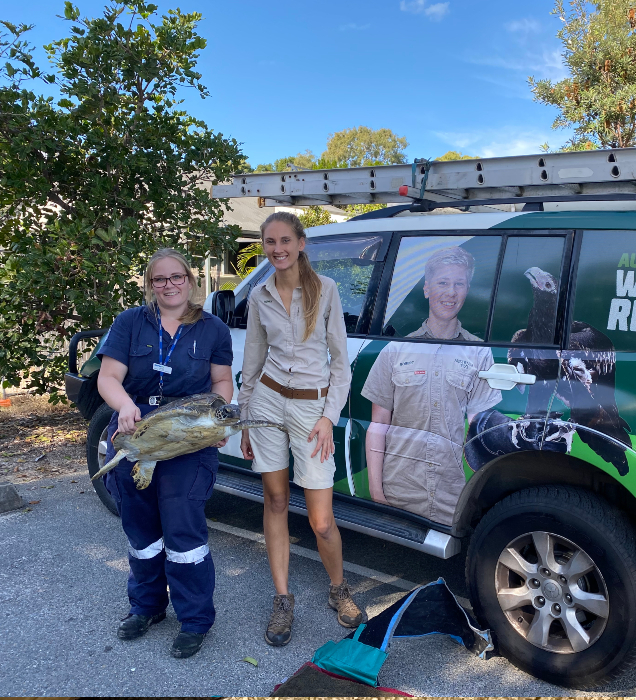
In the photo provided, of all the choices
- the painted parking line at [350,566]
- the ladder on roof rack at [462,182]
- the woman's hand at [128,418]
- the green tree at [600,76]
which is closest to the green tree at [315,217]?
the green tree at [600,76]

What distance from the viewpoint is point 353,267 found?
150 inches

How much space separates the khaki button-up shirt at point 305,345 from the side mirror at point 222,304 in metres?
0.97

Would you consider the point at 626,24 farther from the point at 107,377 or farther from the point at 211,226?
the point at 107,377

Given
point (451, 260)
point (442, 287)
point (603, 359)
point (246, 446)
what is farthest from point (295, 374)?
point (603, 359)

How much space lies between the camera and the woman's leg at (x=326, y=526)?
10.4ft

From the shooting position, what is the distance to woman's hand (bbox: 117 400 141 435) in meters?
2.74

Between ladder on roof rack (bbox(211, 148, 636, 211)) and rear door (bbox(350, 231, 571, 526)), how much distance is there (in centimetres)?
28

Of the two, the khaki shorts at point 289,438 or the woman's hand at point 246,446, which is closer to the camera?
the khaki shorts at point 289,438

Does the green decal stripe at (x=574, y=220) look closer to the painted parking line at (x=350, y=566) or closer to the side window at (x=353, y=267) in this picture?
the side window at (x=353, y=267)

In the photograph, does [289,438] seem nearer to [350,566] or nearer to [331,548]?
[331,548]

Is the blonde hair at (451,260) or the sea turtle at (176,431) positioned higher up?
the blonde hair at (451,260)

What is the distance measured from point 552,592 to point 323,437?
1219mm

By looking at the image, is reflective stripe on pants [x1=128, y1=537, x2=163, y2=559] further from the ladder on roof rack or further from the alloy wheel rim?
the ladder on roof rack

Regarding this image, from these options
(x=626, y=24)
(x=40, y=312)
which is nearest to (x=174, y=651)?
(x=40, y=312)
